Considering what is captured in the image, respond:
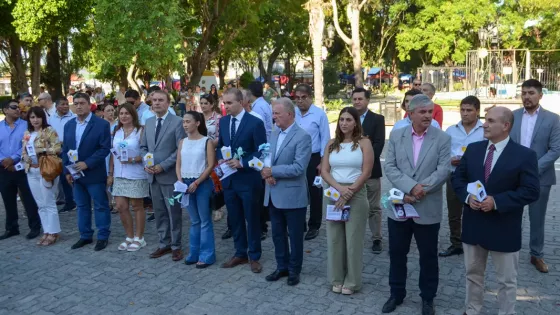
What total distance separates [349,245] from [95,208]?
3807mm

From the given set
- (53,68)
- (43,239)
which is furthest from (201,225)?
(53,68)

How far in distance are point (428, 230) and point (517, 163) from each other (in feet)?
3.18

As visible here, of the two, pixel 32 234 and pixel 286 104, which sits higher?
pixel 286 104

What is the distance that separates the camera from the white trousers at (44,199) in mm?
7453

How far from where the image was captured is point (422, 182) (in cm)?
465

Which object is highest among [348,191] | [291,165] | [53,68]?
[53,68]

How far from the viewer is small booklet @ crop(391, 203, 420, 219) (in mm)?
4676

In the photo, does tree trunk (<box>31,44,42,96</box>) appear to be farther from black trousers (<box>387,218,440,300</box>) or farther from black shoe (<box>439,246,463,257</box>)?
black trousers (<box>387,218,440,300</box>)

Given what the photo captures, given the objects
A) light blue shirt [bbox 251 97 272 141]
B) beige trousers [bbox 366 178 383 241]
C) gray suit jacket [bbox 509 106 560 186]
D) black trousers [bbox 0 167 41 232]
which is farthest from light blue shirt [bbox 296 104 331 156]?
black trousers [bbox 0 167 41 232]

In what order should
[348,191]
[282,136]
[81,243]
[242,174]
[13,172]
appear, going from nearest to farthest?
[348,191] < [282,136] < [242,174] < [81,243] < [13,172]

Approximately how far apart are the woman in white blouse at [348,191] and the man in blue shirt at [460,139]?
1.23 metres

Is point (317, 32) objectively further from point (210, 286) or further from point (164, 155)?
point (210, 286)

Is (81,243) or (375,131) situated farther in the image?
(81,243)

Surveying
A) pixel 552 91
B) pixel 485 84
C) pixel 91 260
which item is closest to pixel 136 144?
pixel 91 260
